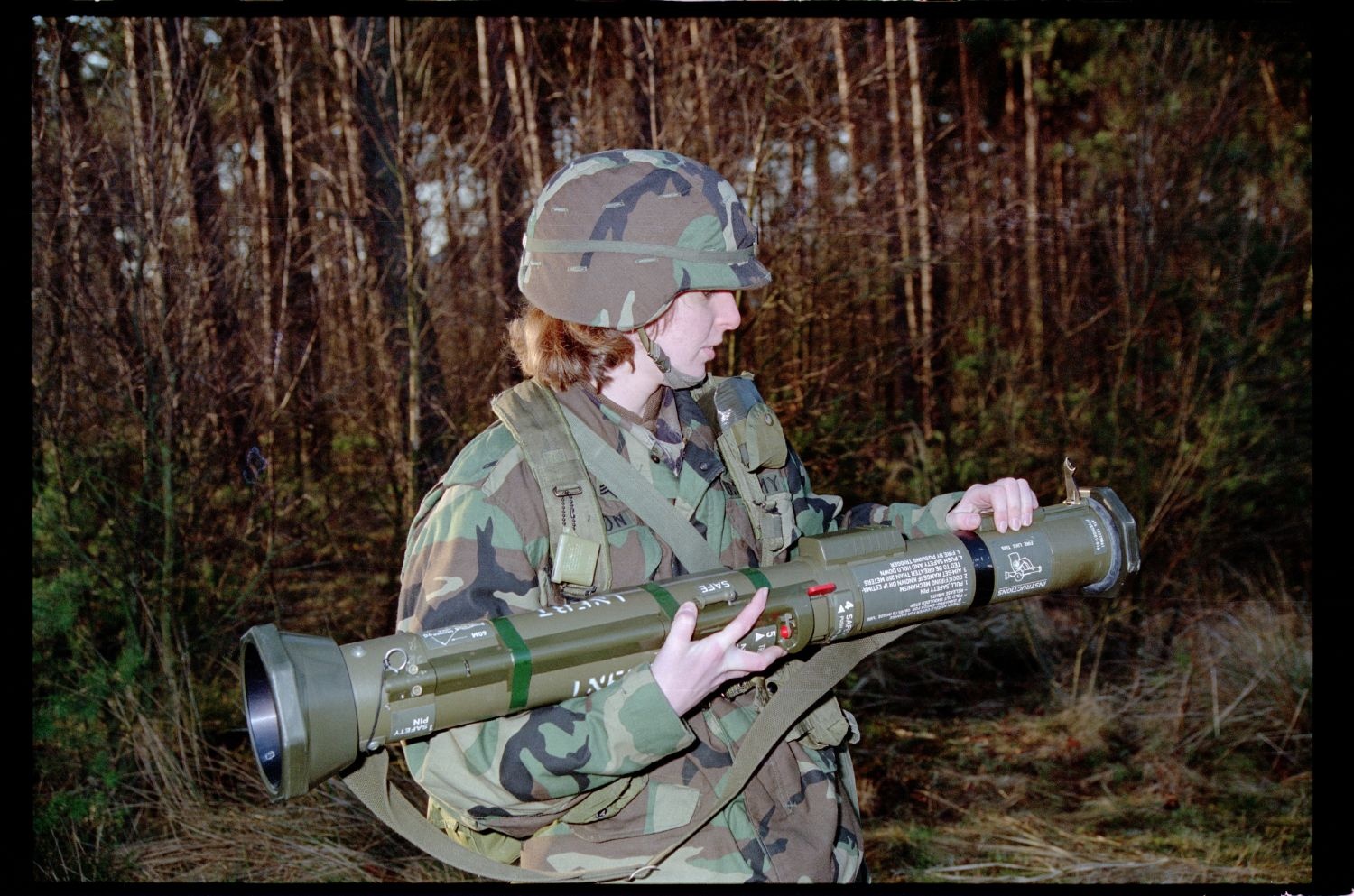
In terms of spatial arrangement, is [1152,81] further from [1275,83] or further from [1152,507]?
[1152,507]

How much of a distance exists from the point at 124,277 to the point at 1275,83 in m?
6.62

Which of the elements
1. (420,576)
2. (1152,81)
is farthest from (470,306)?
(1152,81)

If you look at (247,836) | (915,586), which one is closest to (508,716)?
(915,586)

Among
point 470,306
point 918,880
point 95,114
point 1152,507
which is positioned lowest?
point 918,880

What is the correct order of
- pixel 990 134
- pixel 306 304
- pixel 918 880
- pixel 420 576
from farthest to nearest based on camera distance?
pixel 990 134 → pixel 306 304 → pixel 918 880 → pixel 420 576

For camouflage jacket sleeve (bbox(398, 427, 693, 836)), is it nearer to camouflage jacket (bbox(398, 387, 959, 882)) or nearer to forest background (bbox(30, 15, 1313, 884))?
camouflage jacket (bbox(398, 387, 959, 882))

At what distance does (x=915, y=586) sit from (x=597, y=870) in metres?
0.85

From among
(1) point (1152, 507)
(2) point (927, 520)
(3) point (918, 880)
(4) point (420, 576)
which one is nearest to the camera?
(4) point (420, 576)

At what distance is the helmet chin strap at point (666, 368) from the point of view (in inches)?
82.2

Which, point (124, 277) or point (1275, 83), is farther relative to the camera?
point (1275, 83)

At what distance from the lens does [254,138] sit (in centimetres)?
490

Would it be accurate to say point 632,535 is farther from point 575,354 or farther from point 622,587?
point 575,354

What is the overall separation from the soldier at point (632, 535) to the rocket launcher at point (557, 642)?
0.06 m

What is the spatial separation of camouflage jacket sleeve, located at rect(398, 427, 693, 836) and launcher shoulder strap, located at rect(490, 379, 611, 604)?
27mm
